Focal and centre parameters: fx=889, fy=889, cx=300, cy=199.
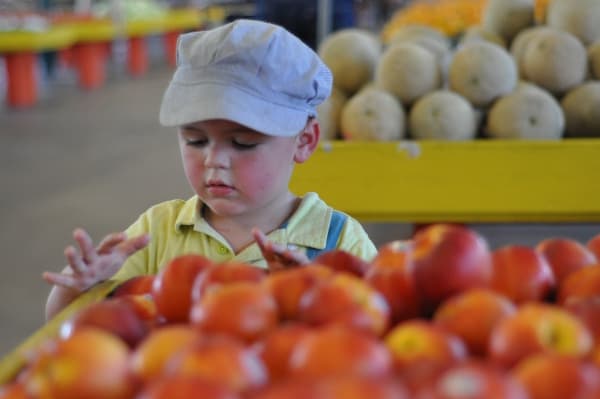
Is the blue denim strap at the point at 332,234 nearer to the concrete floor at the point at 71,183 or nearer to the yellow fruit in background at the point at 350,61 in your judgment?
the yellow fruit in background at the point at 350,61

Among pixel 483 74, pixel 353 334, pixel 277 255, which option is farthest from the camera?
pixel 483 74

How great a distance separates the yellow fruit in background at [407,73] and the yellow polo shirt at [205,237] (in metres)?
1.34

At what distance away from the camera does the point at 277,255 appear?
117 cm

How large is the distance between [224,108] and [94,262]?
1.12 ft

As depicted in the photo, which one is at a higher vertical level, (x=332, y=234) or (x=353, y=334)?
(x=353, y=334)

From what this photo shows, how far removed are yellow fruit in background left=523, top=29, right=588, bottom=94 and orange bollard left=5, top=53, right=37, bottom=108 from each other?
6.29 meters

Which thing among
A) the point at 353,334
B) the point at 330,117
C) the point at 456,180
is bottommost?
the point at 456,180

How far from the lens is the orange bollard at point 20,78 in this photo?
8.30 metres

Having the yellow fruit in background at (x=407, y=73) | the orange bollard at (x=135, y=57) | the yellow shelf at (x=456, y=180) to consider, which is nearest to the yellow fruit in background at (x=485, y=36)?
the yellow fruit in background at (x=407, y=73)

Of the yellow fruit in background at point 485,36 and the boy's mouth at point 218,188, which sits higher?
the boy's mouth at point 218,188

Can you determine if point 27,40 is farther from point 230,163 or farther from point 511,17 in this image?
point 230,163

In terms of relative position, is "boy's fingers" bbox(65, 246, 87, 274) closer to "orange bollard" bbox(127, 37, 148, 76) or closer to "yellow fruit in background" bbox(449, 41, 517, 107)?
"yellow fruit in background" bbox(449, 41, 517, 107)

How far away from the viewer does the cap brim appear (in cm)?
146

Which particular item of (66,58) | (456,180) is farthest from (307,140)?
(66,58)
